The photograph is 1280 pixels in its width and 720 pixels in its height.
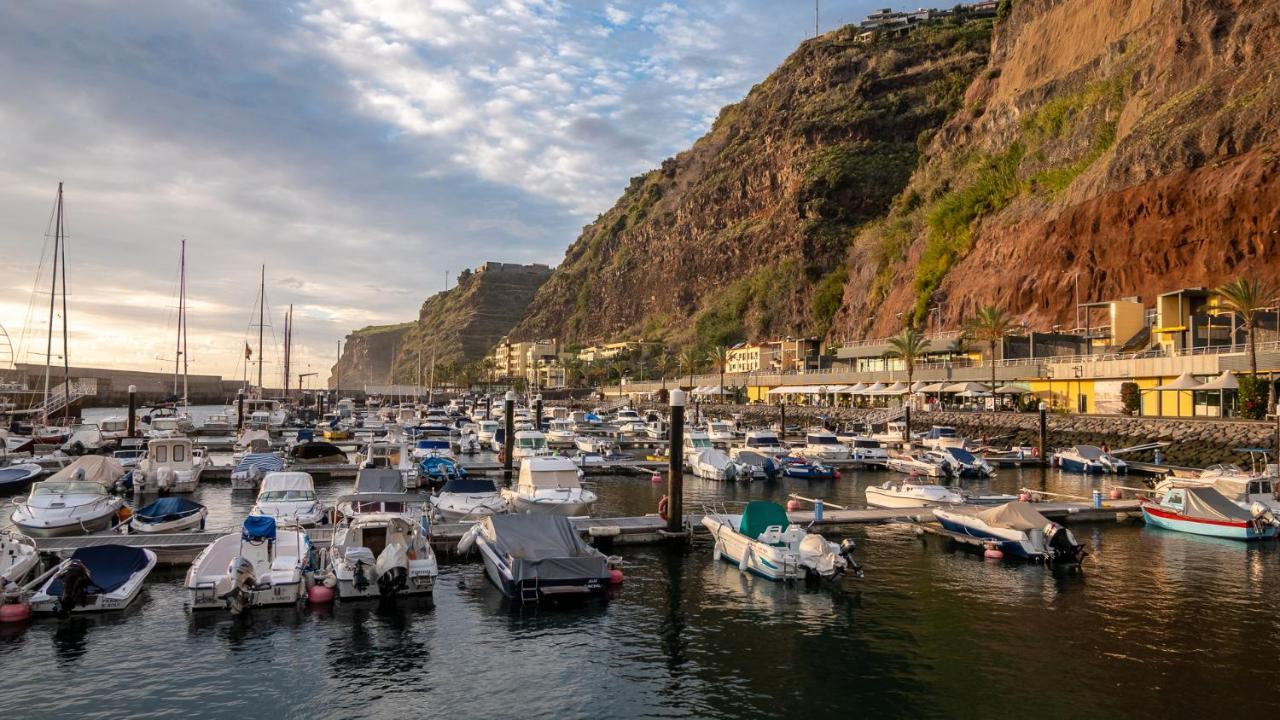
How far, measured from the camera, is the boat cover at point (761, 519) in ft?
93.0

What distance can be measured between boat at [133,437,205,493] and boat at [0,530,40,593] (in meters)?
22.4

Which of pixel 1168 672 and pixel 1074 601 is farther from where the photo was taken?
pixel 1074 601

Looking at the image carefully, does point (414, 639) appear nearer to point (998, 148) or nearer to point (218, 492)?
point (218, 492)

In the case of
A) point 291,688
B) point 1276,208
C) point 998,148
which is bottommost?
point 291,688

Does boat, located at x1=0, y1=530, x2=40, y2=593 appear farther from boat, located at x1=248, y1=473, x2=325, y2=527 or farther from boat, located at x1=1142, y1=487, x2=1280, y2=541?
boat, located at x1=1142, y1=487, x2=1280, y2=541

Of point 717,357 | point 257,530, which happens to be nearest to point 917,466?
point 257,530

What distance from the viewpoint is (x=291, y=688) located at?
18.3m

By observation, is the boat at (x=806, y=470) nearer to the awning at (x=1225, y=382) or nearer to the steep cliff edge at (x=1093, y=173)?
the awning at (x=1225, y=382)

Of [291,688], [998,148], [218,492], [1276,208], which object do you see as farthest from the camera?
[998,148]

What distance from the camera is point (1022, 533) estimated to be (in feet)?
96.3

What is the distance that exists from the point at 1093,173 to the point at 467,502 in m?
102

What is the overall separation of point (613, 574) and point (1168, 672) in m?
14.2

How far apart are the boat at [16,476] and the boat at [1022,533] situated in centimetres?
4737

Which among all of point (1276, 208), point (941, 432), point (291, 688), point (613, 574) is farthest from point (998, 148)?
point (291, 688)
